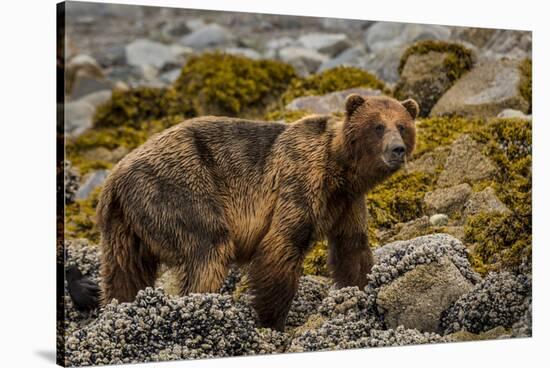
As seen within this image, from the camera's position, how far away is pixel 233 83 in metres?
12.5

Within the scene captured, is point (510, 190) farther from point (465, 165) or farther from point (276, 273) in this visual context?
point (276, 273)

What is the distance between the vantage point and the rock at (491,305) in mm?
10219

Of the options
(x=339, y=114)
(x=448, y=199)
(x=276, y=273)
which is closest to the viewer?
(x=276, y=273)

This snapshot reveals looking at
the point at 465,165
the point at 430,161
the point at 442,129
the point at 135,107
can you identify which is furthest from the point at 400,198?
the point at 135,107

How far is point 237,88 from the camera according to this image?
40.8ft

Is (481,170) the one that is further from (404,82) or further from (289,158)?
(289,158)

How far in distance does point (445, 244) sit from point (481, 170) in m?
1.21

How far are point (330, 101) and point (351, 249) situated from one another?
2267 mm

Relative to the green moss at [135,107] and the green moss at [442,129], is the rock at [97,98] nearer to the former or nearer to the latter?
the green moss at [135,107]

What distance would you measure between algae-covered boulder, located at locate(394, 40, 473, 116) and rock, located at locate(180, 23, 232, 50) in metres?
2.51

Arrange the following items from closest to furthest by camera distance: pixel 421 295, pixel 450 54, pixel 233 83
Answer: pixel 421 295 < pixel 450 54 < pixel 233 83

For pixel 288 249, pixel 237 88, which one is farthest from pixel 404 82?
pixel 288 249

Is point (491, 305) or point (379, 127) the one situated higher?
point (379, 127)

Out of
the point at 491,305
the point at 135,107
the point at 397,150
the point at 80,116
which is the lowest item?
the point at 491,305
